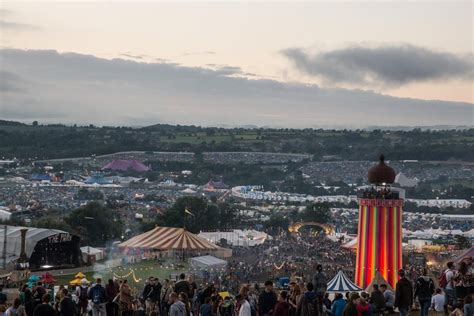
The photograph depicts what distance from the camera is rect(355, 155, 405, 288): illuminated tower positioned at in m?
26.2

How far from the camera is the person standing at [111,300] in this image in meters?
16.3

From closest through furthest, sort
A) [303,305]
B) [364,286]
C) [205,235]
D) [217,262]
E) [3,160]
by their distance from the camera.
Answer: [303,305], [364,286], [217,262], [205,235], [3,160]

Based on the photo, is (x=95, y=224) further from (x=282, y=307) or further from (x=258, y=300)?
(x=282, y=307)

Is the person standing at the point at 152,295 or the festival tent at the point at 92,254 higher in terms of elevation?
the person standing at the point at 152,295

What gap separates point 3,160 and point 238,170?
138 ft

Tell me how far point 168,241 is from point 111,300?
19.0 m

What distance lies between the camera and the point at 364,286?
26562mm

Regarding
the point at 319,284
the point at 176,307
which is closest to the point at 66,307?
the point at 176,307

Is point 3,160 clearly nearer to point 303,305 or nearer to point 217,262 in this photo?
point 217,262

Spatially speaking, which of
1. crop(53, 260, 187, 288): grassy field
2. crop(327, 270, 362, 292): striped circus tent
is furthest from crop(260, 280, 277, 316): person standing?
crop(53, 260, 187, 288): grassy field

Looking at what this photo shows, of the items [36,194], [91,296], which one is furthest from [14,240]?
[36,194]

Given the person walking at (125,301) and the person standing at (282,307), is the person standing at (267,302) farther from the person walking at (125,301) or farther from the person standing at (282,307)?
the person walking at (125,301)

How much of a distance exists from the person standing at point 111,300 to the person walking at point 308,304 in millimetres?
3407

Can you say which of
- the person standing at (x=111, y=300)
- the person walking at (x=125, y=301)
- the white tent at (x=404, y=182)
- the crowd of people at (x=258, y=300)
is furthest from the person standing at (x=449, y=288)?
the white tent at (x=404, y=182)
